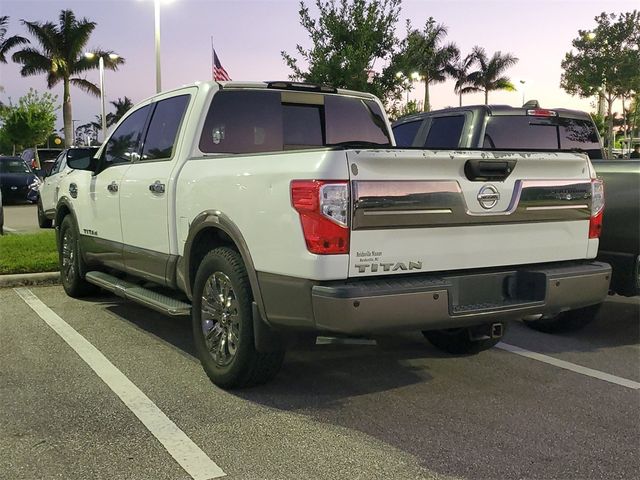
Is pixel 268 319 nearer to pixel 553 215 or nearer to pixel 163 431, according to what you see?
pixel 163 431

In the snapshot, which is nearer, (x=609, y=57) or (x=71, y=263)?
(x=71, y=263)

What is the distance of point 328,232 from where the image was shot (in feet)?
10.5

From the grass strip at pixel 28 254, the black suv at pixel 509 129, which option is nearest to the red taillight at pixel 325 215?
the black suv at pixel 509 129

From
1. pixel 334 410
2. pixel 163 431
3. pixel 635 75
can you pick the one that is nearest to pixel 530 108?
pixel 334 410

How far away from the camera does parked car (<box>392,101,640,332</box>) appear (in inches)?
199

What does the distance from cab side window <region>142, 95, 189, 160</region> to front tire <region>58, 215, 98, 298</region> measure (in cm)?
170

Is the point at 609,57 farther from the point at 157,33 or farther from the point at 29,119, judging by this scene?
the point at 29,119

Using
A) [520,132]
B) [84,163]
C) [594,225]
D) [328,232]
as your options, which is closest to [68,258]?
[84,163]

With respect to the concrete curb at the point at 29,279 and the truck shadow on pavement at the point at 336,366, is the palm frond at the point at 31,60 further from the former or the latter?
the truck shadow on pavement at the point at 336,366

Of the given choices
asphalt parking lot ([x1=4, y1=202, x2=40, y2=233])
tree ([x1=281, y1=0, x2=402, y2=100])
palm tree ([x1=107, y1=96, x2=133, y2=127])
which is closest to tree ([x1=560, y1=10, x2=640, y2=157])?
tree ([x1=281, y1=0, x2=402, y2=100])

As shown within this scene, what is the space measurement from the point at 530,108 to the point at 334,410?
166 inches

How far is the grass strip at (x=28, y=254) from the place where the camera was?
304 inches

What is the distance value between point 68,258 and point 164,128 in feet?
8.35

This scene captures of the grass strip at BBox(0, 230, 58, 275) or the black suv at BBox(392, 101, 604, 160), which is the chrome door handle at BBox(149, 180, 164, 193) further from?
the grass strip at BBox(0, 230, 58, 275)
